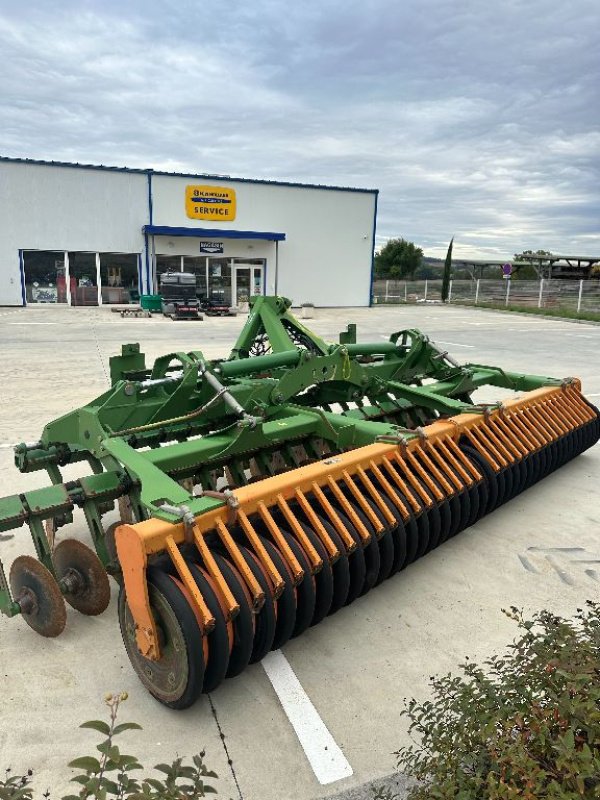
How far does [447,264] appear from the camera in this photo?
125ft

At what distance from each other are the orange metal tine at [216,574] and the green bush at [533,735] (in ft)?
3.21

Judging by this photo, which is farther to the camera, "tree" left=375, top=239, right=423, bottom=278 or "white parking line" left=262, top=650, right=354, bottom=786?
"tree" left=375, top=239, right=423, bottom=278

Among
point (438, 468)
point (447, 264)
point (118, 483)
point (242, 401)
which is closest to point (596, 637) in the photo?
point (438, 468)

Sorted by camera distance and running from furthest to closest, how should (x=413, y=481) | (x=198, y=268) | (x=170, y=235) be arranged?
(x=198, y=268)
(x=170, y=235)
(x=413, y=481)

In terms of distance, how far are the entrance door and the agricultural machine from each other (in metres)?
22.9

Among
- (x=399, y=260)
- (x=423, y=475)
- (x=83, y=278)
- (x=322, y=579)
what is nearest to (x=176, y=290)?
(x=83, y=278)

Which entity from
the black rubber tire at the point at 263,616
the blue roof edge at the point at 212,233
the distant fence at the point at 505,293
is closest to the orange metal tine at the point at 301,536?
the black rubber tire at the point at 263,616

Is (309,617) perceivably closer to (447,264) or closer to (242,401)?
(242,401)

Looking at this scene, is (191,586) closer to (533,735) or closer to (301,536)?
(301,536)

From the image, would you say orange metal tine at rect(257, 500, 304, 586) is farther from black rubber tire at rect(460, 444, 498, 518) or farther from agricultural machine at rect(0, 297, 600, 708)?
black rubber tire at rect(460, 444, 498, 518)

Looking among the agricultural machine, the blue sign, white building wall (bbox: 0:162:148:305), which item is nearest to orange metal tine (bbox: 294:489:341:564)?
the agricultural machine

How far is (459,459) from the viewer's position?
13.4 ft

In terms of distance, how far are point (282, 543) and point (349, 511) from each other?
51 centimetres

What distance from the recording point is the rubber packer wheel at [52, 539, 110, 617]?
312 centimetres
